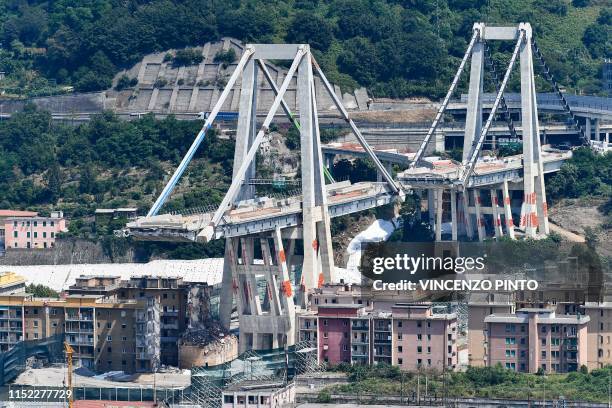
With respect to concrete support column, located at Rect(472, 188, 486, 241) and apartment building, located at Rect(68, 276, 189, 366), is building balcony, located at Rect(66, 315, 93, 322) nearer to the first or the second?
apartment building, located at Rect(68, 276, 189, 366)

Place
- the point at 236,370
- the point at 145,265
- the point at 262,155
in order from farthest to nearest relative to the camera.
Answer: the point at 262,155 < the point at 145,265 < the point at 236,370

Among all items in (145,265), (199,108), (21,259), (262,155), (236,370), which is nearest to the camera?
(236,370)

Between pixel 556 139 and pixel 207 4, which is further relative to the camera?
pixel 207 4

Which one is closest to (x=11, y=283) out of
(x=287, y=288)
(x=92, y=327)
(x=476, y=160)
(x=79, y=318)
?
(x=79, y=318)

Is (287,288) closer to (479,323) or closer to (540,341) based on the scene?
(479,323)

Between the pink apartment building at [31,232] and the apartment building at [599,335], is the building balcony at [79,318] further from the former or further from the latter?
the pink apartment building at [31,232]

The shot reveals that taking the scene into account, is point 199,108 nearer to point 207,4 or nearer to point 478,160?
point 207,4

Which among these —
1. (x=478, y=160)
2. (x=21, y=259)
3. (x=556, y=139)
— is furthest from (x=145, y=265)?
(x=556, y=139)
